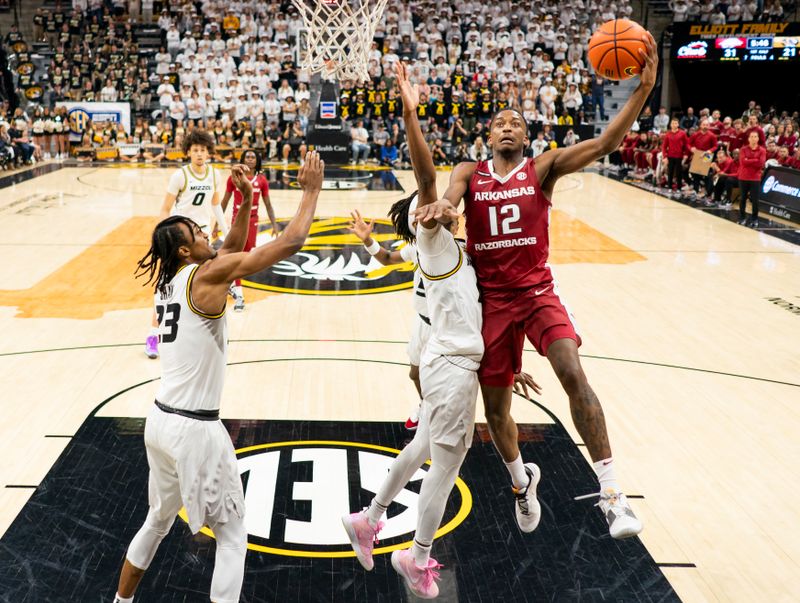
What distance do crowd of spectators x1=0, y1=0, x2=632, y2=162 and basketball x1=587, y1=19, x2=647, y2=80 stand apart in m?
17.2

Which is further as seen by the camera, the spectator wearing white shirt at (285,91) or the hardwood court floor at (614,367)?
the spectator wearing white shirt at (285,91)

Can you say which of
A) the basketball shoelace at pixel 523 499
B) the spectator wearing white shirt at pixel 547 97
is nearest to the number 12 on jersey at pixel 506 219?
the basketball shoelace at pixel 523 499

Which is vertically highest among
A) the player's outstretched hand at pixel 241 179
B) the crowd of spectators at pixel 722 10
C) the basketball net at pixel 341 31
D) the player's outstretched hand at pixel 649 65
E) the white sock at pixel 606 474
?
the crowd of spectators at pixel 722 10

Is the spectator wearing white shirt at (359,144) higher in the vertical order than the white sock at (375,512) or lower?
higher

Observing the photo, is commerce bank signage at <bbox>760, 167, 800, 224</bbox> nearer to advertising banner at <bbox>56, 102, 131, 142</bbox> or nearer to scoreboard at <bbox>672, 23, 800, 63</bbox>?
scoreboard at <bbox>672, 23, 800, 63</bbox>

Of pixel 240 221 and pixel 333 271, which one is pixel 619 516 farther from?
pixel 333 271

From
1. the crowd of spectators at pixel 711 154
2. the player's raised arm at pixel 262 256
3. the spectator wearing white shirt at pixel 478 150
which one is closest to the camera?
the player's raised arm at pixel 262 256

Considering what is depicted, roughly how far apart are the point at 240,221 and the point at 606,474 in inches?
80.2

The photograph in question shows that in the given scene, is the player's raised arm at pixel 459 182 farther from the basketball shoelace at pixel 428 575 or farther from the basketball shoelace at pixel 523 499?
the basketball shoelace at pixel 428 575

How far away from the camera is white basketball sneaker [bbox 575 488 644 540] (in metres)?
3.61

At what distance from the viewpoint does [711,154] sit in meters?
17.5

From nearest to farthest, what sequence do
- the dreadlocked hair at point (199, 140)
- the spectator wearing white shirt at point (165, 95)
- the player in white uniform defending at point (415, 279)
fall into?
the player in white uniform defending at point (415, 279) → the dreadlocked hair at point (199, 140) → the spectator wearing white shirt at point (165, 95)

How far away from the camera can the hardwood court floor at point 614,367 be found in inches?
191

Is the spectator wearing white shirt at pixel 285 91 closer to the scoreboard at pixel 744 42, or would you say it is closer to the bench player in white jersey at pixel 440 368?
the scoreboard at pixel 744 42
